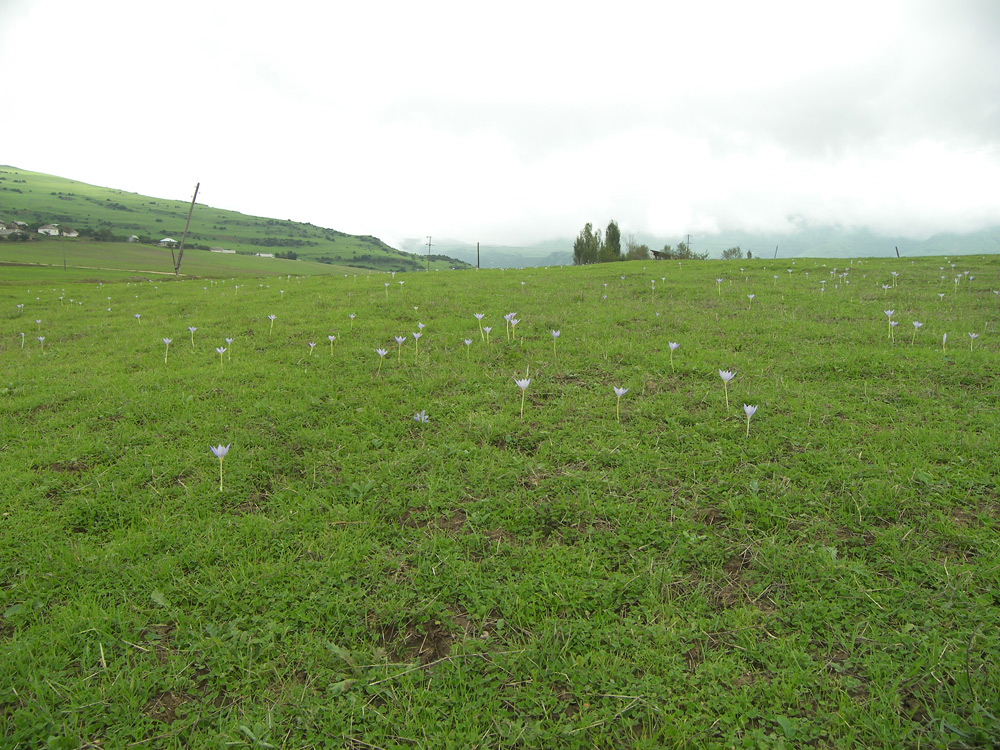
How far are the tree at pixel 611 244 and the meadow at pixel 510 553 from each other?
7319 centimetres

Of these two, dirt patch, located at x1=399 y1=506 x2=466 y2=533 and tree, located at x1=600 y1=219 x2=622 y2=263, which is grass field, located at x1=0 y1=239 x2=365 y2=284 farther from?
dirt patch, located at x1=399 y1=506 x2=466 y2=533

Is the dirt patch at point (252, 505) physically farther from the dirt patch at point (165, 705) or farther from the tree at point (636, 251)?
the tree at point (636, 251)

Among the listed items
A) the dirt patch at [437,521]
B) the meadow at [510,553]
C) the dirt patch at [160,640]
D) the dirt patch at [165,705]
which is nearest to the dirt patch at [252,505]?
the meadow at [510,553]

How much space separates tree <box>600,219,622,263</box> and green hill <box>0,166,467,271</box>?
183ft

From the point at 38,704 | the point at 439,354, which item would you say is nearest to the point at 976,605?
the point at 38,704

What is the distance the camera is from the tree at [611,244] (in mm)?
77188

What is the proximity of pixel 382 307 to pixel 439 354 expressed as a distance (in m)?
4.59

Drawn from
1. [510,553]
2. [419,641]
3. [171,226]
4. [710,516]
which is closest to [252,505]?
[419,641]

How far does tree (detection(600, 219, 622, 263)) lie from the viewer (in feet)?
253

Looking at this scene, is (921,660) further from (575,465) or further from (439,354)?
(439,354)

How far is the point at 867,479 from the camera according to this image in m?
3.92

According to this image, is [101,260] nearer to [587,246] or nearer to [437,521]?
[587,246]

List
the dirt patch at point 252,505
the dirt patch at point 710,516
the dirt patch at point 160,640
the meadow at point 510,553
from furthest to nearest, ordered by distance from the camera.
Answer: the dirt patch at point 252,505, the dirt patch at point 710,516, the dirt patch at point 160,640, the meadow at point 510,553

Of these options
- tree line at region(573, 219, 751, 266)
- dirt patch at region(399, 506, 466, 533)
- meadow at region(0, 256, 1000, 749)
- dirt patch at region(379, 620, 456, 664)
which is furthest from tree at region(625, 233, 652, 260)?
dirt patch at region(379, 620, 456, 664)
